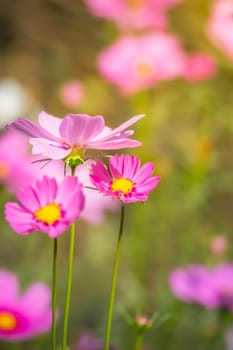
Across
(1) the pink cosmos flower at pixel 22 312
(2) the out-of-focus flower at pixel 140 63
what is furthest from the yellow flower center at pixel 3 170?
(2) the out-of-focus flower at pixel 140 63

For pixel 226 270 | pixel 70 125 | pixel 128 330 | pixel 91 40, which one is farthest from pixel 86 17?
pixel 70 125

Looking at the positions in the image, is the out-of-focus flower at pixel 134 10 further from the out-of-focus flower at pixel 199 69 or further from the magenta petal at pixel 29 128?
the magenta petal at pixel 29 128

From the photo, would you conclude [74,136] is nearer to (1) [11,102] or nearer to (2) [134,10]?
(2) [134,10]

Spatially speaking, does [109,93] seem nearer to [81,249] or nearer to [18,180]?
[81,249]

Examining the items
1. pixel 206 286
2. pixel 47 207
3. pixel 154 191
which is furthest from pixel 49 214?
pixel 154 191

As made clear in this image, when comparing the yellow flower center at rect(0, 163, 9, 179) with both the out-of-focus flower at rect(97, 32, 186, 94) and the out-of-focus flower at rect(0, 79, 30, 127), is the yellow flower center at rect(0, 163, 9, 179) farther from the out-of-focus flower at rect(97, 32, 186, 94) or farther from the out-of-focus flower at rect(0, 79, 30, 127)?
the out-of-focus flower at rect(0, 79, 30, 127)

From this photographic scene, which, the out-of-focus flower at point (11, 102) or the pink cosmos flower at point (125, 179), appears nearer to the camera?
the pink cosmos flower at point (125, 179)
